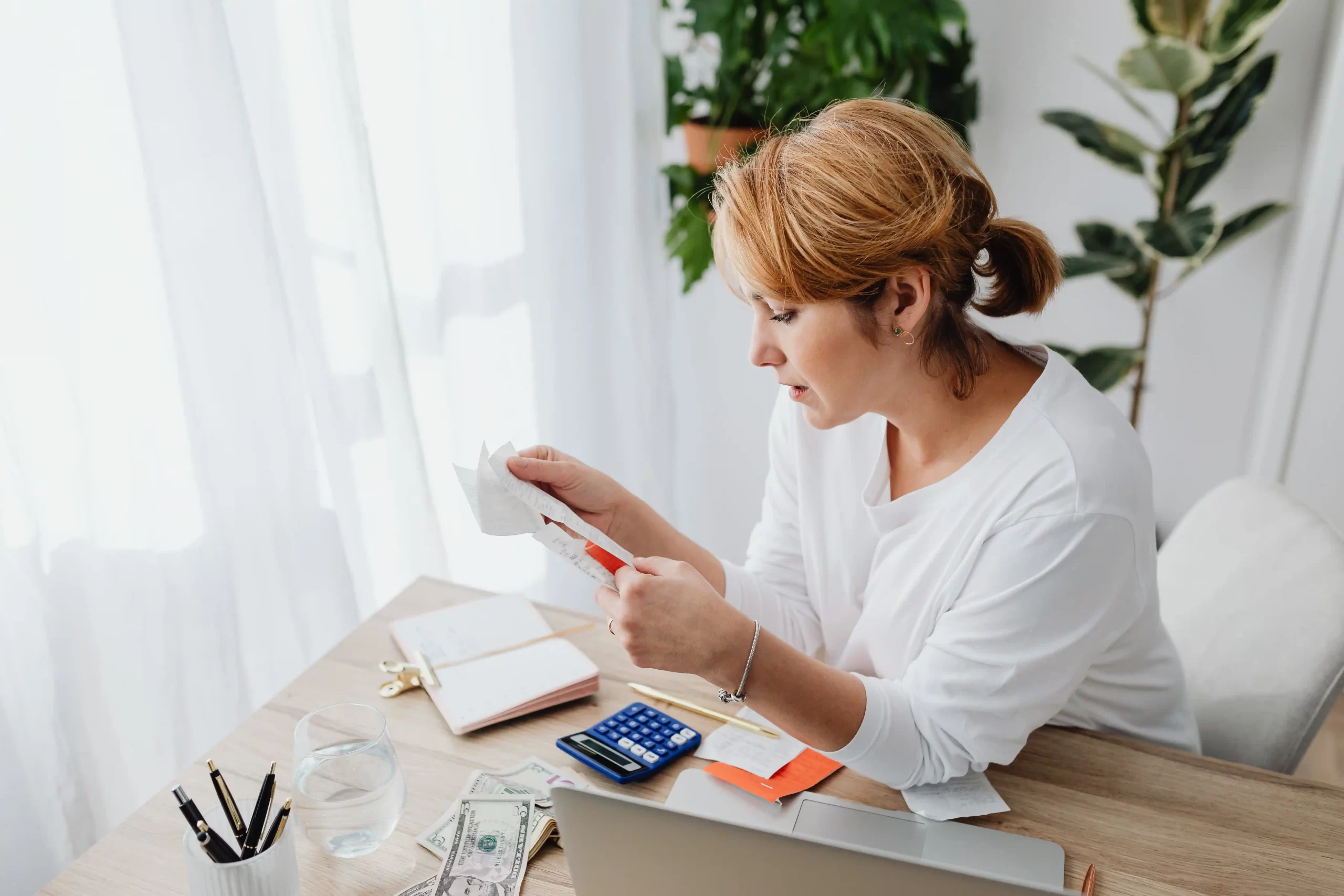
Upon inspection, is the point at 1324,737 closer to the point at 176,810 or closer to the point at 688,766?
the point at 688,766

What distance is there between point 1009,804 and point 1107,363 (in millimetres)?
1618

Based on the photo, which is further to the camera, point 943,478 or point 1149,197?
point 1149,197

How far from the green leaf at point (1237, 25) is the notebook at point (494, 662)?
1.81 metres

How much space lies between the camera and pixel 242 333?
1.41 m

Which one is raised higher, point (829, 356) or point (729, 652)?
point (829, 356)

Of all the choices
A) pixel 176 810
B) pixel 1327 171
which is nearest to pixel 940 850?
pixel 176 810

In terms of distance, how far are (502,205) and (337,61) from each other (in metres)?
0.50

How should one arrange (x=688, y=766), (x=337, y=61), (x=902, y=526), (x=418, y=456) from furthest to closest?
(x=418, y=456) → (x=337, y=61) → (x=902, y=526) → (x=688, y=766)

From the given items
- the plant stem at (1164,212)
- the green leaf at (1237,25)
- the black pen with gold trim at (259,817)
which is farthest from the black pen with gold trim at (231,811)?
the green leaf at (1237,25)

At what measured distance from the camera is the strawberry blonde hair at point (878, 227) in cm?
106

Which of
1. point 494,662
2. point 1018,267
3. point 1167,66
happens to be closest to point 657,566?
point 494,662

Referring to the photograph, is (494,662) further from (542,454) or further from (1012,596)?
(1012,596)

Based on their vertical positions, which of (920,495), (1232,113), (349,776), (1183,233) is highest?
(1232,113)

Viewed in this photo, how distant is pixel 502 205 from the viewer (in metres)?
2.02
